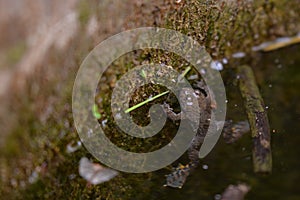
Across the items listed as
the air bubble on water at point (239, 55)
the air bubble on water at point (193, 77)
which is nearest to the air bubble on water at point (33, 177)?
the air bubble on water at point (193, 77)

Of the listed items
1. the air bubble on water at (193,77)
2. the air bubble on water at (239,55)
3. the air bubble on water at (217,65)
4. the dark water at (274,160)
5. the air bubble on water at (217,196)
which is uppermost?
the air bubble on water at (239,55)

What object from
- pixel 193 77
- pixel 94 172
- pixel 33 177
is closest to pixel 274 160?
pixel 193 77

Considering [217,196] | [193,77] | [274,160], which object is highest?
[193,77]

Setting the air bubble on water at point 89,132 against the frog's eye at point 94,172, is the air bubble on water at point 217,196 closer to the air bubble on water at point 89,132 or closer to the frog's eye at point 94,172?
the frog's eye at point 94,172

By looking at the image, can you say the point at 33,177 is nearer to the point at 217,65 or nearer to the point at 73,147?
the point at 73,147

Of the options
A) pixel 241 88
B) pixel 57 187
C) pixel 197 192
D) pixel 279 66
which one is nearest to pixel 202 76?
pixel 241 88

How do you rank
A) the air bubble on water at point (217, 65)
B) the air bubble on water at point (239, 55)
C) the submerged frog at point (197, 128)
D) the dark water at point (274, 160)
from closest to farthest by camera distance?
the dark water at point (274, 160), the submerged frog at point (197, 128), the air bubble on water at point (217, 65), the air bubble on water at point (239, 55)

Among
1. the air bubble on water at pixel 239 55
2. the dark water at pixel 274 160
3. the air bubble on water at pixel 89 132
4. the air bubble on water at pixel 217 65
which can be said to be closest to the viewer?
the dark water at pixel 274 160
